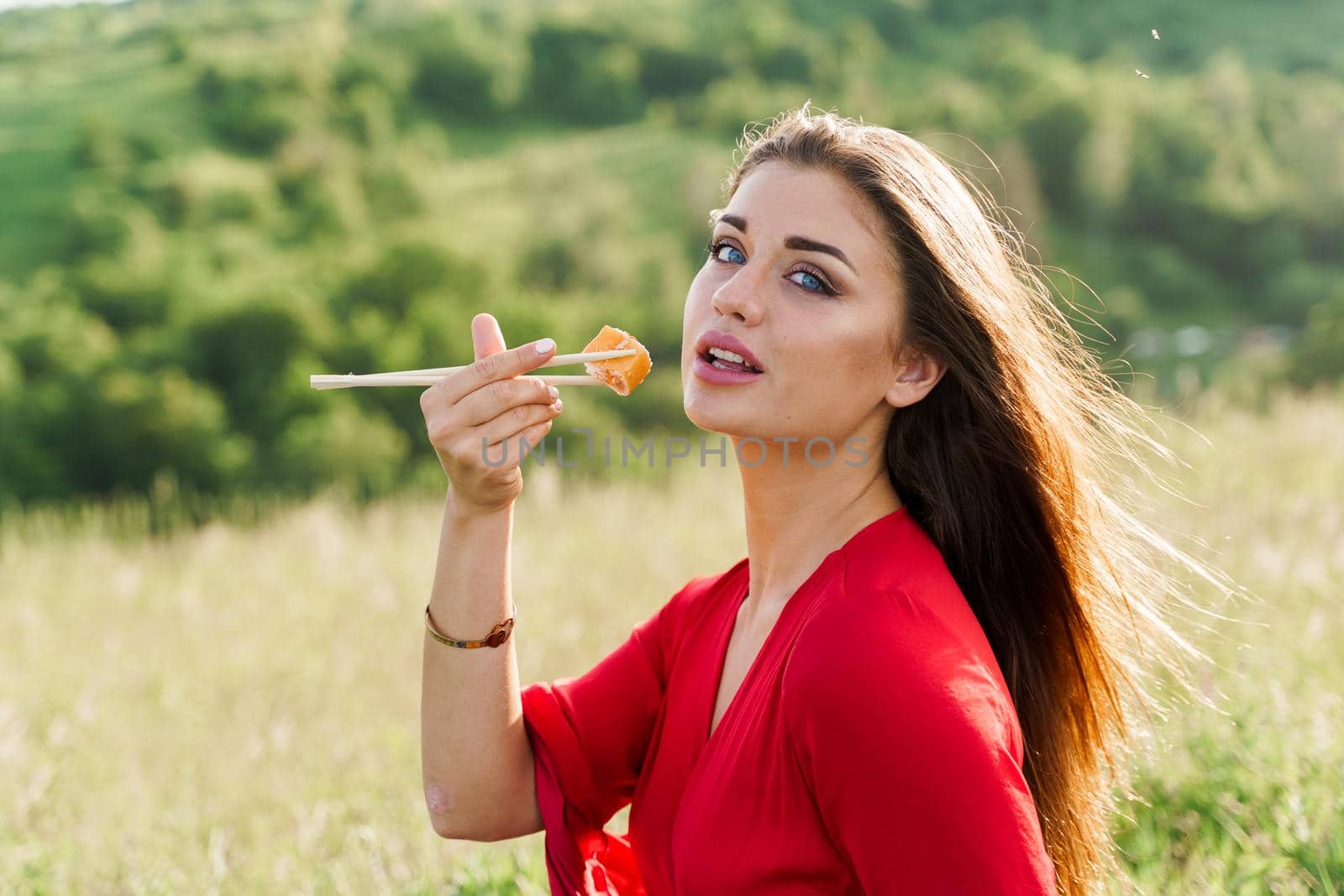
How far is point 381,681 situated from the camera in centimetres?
659

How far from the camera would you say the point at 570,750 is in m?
2.61

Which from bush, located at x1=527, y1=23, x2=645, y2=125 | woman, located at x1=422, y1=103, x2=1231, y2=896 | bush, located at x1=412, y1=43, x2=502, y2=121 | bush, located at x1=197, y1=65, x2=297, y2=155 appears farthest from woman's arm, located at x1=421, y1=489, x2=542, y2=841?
bush, located at x1=527, y1=23, x2=645, y2=125

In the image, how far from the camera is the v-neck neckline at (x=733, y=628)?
2.19 m

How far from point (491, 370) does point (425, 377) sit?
0.21 metres

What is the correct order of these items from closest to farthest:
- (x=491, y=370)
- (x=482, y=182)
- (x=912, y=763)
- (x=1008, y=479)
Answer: (x=912, y=763)
(x=491, y=370)
(x=1008, y=479)
(x=482, y=182)

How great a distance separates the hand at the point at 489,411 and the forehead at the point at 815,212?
1.67 ft

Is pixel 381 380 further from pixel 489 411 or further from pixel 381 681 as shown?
pixel 381 681

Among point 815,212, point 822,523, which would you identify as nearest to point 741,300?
point 815,212

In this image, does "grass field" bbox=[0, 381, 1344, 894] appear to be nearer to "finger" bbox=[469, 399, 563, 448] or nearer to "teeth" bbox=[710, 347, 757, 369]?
"teeth" bbox=[710, 347, 757, 369]

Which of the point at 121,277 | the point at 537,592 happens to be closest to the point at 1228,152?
the point at 121,277

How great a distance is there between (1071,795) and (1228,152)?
5951cm

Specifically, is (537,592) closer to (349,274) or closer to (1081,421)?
(1081,421)

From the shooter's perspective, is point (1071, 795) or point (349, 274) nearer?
point (1071, 795)

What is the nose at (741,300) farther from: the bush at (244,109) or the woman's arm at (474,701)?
the bush at (244,109)
